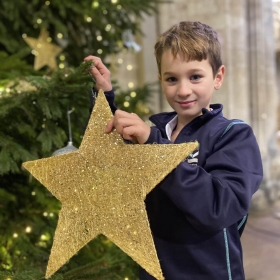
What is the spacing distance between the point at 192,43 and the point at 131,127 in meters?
0.20

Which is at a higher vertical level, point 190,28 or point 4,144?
point 190,28

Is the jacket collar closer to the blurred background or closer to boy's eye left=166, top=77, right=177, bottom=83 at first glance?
boy's eye left=166, top=77, right=177, bottom=83

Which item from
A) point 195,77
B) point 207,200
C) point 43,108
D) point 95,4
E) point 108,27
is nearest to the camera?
point 207,200

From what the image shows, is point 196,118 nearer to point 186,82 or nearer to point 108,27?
point 186,82

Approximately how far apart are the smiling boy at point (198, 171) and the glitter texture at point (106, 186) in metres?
0.03

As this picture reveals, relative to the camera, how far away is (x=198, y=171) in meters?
0.56

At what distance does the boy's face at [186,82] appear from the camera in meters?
0.63

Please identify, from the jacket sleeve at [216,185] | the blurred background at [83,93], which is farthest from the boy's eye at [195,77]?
the blurred background at [83,93]

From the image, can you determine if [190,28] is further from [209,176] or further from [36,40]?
[36,40]

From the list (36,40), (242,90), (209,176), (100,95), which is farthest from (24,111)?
(242,90)

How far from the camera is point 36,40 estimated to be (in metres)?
1.44

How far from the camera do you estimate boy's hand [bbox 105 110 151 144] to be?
0.57m

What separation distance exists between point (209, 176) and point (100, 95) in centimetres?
27

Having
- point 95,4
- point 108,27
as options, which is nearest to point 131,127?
point 95,4
